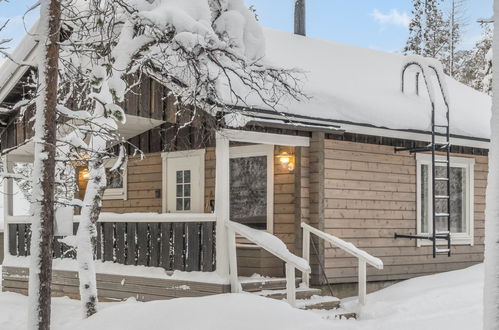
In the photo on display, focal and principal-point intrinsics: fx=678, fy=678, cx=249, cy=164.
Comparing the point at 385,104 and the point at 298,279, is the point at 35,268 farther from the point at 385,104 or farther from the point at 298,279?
the point at 385,104

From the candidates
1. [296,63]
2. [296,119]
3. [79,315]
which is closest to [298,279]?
[296,119]

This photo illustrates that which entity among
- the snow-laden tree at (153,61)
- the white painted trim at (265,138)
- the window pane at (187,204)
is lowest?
the window pane at (187,204)

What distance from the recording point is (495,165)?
505 centimetres

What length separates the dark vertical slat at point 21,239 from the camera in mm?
12547

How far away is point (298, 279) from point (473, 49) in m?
26.3

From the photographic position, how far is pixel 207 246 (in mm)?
9422

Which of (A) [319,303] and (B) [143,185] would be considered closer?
(A) [319,303]

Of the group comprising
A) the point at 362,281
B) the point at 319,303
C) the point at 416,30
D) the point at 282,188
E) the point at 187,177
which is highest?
the point at 416,30

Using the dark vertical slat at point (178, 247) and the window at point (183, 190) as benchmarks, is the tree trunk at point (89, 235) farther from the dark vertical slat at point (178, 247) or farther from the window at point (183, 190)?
the window at point (183, 190)

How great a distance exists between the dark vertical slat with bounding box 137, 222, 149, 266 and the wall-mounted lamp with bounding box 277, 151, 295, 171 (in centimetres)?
249

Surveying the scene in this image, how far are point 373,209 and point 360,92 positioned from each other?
2.27 meters

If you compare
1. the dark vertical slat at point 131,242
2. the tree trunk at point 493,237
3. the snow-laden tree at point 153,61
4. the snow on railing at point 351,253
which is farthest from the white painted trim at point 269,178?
the tree trunk at point 493,237

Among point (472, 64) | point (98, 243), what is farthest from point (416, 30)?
point (98, 243)

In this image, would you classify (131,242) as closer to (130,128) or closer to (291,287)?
(130,128)
